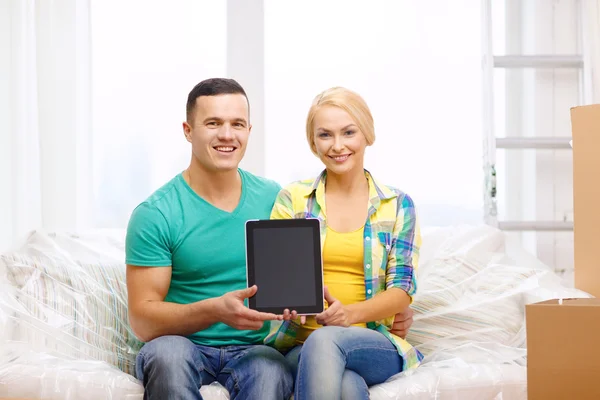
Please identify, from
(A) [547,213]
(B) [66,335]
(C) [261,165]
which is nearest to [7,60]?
(C) [261,165]

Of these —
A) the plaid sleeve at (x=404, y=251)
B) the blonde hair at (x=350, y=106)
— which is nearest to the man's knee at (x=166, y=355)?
Answer: the plaid sleeve at (x=404, y=251)

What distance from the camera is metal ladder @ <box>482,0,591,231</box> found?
2949mm

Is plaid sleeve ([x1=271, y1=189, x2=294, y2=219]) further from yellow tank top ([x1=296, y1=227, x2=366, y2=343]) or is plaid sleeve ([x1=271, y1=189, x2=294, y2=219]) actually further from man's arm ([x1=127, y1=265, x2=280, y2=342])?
man's arm ([x1=127, y1=265, x2=280, y2=342])

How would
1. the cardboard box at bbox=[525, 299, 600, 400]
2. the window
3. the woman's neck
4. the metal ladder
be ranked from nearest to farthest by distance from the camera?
the cardboard box at bbox=[525, 299, 600, 400], the woman's neck, the metal ladder, the window

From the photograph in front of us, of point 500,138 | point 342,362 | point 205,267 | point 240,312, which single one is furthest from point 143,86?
point 342,362

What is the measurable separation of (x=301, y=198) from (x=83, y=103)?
1.48m

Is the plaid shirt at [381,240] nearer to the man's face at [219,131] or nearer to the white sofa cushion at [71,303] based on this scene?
the man's face at [219,131]

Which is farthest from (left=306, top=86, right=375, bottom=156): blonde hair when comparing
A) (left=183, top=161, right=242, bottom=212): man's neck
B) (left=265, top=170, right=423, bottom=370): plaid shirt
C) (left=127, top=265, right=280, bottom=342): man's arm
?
(left=127, top=265, right=280, bottom=342): man's arm

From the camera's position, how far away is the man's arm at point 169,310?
169 centimetres

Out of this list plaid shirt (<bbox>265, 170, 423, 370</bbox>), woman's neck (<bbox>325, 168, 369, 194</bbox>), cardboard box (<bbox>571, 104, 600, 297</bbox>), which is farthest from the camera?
woman's neck (<bbox>325, 168, 369, 194</bbox>)

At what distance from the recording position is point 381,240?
188 centimetres

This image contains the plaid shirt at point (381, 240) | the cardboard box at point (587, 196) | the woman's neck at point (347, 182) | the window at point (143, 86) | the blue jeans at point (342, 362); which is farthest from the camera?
the window at point (143, 86)

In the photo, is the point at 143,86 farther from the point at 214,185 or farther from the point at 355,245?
the point at 355,245

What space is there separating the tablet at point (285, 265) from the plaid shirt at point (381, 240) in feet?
0.27
